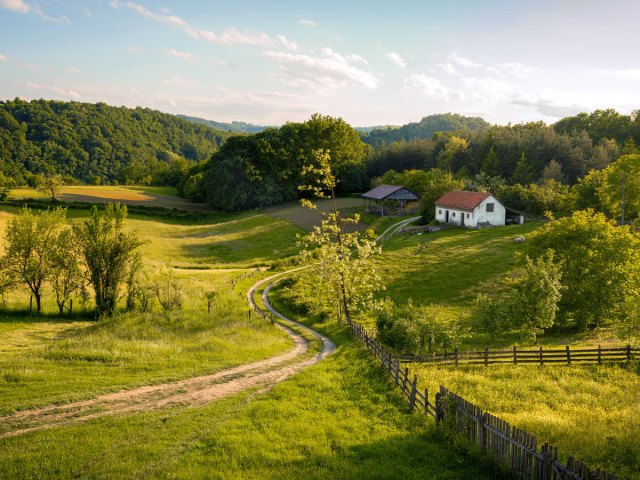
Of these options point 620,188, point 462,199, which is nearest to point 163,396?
point 462,199

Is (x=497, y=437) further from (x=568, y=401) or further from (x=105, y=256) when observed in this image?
(x=105, y=256)

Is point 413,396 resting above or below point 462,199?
below

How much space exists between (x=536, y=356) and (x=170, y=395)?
60.8 feet

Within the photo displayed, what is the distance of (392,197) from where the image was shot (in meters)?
82.1

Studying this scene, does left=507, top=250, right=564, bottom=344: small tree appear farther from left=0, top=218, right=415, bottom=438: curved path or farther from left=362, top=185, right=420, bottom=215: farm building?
left=362, top=185, right=420, bottom=215: farm building

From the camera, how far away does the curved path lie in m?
15.2

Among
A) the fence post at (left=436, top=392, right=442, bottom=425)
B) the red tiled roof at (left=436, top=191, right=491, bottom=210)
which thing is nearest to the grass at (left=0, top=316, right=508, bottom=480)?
the fence post at (left=436, top=392, right=442, bottom=425)

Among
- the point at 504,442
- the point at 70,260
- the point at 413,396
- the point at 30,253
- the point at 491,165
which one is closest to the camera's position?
the point at 504,442

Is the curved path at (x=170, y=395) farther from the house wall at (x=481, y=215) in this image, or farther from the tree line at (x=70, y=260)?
the house wall at (x=481, y=215)

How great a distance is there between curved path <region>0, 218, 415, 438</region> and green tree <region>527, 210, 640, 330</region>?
1954 centimetres

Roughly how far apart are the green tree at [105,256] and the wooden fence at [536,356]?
2230 cm

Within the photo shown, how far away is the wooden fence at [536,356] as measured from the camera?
2436 cm

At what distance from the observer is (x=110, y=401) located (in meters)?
17.0

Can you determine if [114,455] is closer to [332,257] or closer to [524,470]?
[524,470]
